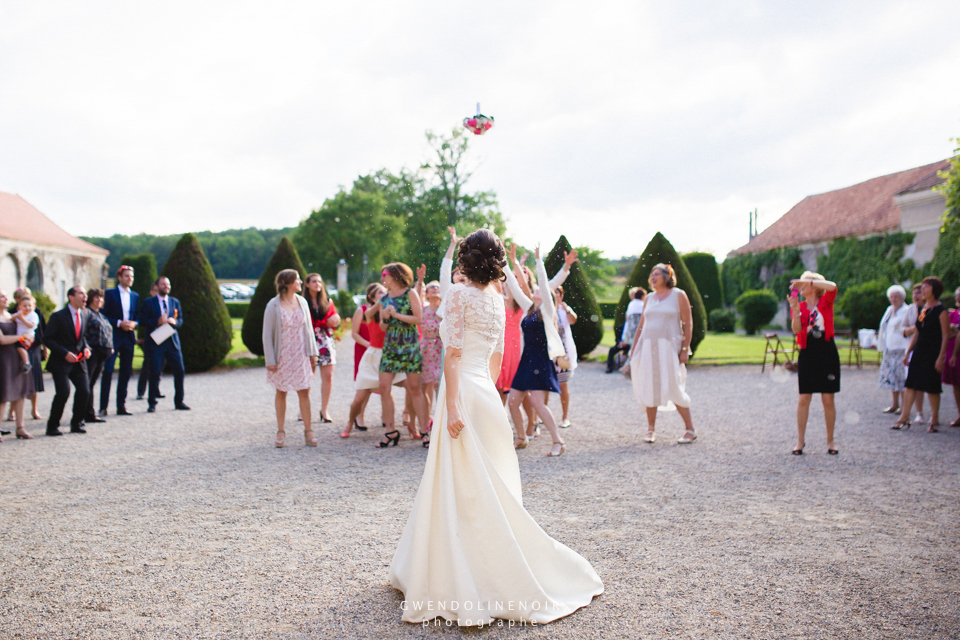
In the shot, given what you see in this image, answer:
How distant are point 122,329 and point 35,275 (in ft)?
117

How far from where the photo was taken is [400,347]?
735cm

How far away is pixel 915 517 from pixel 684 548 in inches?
80.8

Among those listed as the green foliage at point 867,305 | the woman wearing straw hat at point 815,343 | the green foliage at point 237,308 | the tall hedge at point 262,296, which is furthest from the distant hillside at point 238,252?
the woman wearing straw hat at point 815,343

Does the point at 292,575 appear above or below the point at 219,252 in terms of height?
below

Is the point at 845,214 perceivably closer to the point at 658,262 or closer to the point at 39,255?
the point at 658,262

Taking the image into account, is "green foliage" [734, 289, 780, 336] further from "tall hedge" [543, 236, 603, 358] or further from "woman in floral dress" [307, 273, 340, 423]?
"woman in floral dress" [307, 273, 340, 423]

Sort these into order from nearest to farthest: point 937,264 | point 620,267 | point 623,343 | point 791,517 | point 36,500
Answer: point 791,517 < point 36,500 < point 623,343 < point 937,264 < point 620,267

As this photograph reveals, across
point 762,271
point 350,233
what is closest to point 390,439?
point 762,271

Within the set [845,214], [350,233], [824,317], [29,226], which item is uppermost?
[350,233]

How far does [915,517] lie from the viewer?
4.75m

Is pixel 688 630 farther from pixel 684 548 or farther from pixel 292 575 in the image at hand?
pixel 292 575

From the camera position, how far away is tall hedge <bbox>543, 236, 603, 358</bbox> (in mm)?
15750

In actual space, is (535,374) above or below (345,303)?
below

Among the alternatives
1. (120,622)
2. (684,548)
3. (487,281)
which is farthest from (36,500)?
(684,548)
